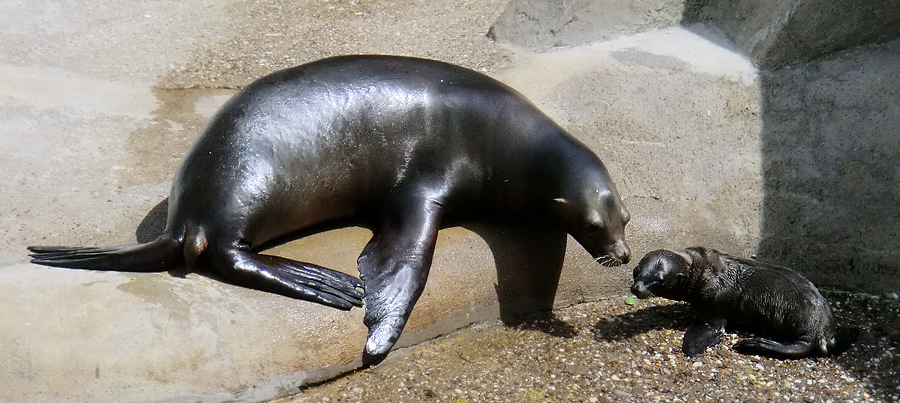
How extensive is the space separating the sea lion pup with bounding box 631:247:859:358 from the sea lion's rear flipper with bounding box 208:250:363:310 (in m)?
1.42

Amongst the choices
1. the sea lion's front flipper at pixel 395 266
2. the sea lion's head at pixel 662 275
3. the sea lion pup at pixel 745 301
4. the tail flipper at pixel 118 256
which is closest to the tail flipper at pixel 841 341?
the sea lion pup at pixel 745 301

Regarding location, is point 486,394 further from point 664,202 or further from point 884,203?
point 884,203

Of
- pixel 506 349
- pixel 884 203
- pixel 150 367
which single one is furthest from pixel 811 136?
pixel 150 367

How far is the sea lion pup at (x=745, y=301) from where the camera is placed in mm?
4320

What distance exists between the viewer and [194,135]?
533 cm

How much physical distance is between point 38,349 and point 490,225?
226 centimetres

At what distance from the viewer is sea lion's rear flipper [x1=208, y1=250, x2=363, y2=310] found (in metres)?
3.92

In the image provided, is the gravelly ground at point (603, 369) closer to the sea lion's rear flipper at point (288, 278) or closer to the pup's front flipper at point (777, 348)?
the pup's front flipper at point (777, 348)

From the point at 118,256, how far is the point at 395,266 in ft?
3.99

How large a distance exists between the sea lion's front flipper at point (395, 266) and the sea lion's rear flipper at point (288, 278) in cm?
10

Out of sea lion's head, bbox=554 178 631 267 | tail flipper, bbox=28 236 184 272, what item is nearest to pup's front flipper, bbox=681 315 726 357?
sea lion's head, bbox=554 178 631 267

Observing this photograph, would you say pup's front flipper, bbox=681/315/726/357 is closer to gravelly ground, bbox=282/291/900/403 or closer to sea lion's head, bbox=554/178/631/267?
gravelly ground, bbox=282/291/900/403

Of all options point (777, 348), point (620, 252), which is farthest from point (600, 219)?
point (777, 348)

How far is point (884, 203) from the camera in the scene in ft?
16.4
